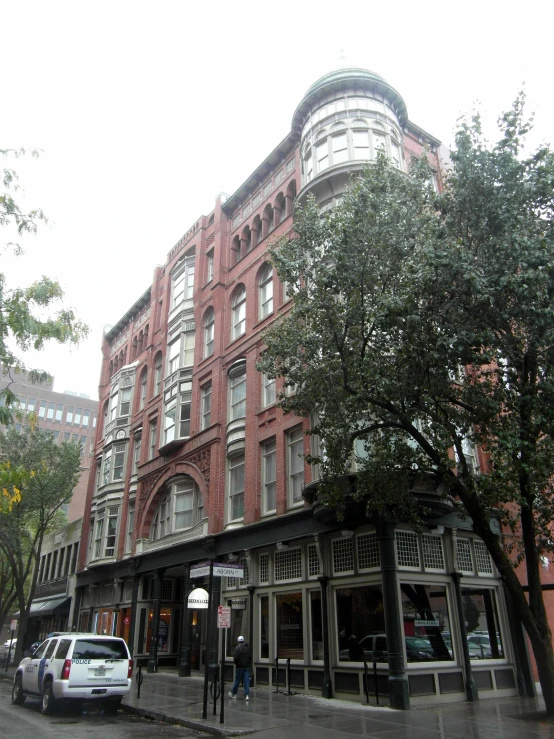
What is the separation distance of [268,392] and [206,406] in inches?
202

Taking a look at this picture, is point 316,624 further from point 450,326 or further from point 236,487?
point 450,326

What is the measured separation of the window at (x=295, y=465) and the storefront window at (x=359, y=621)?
3.92 metres

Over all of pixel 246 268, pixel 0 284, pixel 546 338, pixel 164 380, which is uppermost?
pixel 246 268

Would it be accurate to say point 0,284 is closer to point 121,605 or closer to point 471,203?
point 471,203

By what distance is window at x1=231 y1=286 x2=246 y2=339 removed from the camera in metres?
26.2

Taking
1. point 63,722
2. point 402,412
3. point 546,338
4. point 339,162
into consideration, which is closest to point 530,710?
point 402,412

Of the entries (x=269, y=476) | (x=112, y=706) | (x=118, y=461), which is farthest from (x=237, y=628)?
(x=118, y=461)

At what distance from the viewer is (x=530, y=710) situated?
1366 cm

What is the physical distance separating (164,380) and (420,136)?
55.3ft

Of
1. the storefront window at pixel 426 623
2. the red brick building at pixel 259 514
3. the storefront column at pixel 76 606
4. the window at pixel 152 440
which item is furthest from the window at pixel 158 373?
the storefront window at pixel 426 623

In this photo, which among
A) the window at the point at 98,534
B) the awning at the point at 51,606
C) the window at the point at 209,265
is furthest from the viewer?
the awning at the point at 51,606

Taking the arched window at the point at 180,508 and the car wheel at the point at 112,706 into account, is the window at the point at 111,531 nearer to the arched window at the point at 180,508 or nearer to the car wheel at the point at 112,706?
the arched window at the point at 180,508

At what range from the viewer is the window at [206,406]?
26.5 meters

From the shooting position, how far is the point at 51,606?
127ft
